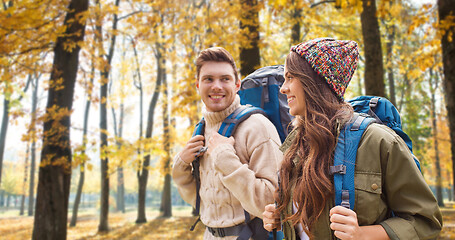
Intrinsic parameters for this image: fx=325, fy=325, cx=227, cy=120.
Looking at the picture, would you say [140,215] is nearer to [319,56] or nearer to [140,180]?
[140,180]

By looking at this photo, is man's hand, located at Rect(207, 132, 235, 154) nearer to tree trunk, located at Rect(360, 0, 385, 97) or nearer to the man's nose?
the man's nose

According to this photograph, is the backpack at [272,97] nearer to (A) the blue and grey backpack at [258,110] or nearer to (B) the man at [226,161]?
(A) the blue and grey backpack at [258,110]

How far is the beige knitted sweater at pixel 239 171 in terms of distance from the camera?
1967mm

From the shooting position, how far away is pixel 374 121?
1.39m

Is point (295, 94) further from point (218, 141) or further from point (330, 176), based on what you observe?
point (218, 141)

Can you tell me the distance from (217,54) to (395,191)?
1564mm

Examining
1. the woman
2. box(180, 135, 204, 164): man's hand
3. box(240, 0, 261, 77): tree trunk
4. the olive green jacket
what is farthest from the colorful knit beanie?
box(240, 0, 261, 77): tree trunk

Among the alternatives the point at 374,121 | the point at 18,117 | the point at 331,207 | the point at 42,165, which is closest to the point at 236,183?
the point at 331,207

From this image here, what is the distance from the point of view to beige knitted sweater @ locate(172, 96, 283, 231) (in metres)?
1.97

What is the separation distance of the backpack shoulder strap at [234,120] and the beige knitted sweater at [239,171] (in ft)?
0.12

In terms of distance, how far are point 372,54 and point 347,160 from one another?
5.42 m

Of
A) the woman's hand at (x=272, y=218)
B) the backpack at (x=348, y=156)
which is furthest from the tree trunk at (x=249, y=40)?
the backpack at (x=348, y=156)

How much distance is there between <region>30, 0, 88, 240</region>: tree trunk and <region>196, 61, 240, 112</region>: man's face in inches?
190

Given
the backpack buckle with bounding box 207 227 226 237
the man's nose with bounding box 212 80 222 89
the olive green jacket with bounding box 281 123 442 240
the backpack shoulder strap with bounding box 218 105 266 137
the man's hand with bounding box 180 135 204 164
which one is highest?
the man's nose with bounding box 212 80 222 89
